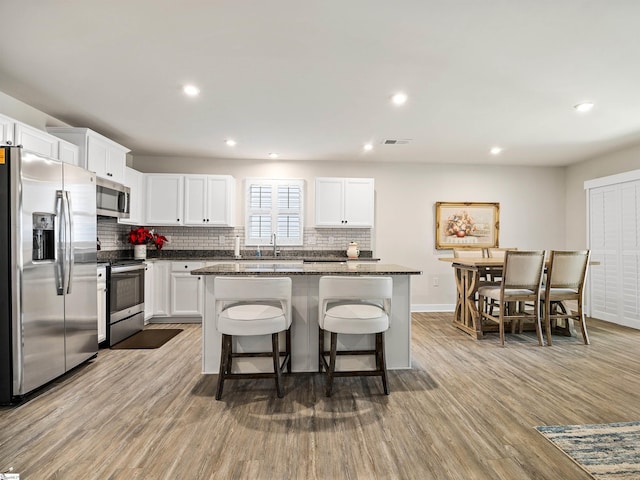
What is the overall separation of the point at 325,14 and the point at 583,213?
19.1 feet

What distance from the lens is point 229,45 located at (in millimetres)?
2377

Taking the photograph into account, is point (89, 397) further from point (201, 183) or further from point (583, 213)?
point (583, 213)

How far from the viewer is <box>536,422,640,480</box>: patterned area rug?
1.78 metres

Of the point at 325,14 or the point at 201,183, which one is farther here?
the point at 201,183

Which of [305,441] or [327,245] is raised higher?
[327,245]

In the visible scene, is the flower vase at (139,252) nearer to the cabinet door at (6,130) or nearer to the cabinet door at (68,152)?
the cabinet door at (68,152)

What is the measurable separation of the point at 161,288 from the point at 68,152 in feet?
7.22

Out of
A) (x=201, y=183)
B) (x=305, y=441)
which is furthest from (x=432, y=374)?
(x=201, y=183)

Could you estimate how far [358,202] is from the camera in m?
5.57

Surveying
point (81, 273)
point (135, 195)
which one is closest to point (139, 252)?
point (135, 195)

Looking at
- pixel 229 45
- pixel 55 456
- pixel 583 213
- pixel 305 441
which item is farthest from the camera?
pixel 583 213

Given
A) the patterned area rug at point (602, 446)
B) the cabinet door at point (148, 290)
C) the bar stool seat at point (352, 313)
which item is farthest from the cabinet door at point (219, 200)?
the patterned area rug at point (602, 446)

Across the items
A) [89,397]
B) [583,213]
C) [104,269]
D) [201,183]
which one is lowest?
[89,397]

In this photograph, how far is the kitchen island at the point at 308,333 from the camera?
2.94m
